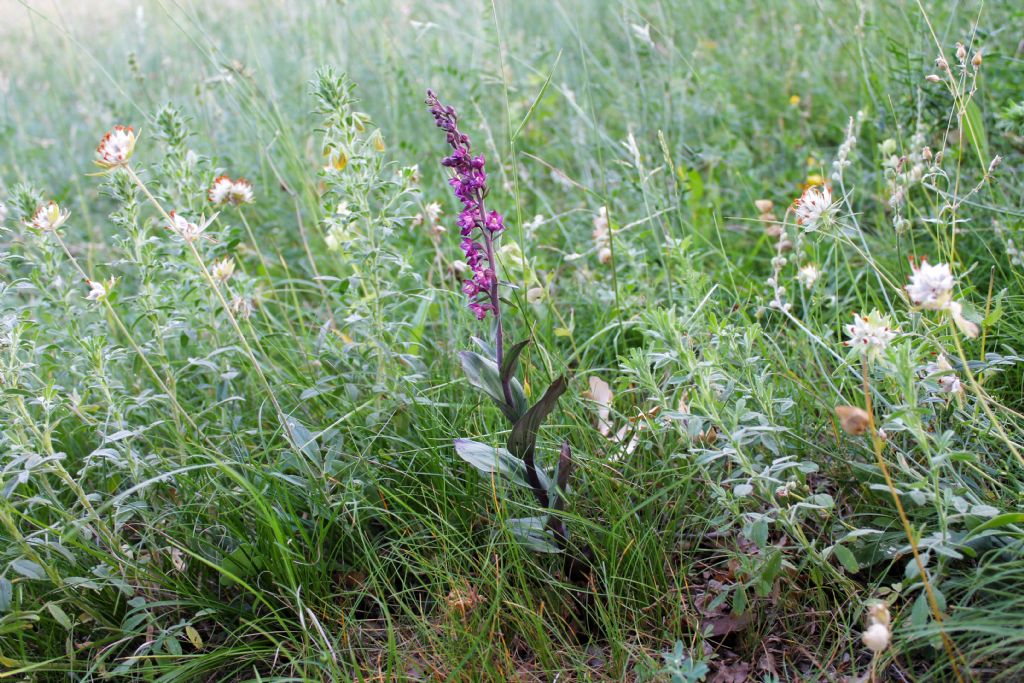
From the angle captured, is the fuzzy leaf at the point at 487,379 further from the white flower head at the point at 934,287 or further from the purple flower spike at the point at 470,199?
the white flower head at the point at 934,287

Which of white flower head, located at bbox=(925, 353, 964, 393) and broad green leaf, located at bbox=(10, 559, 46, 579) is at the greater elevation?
broad green leaf, located at bbox=(10, 559, 46, 579)

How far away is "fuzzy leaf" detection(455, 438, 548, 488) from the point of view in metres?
1.47

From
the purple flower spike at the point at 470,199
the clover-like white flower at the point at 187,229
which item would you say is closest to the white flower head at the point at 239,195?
the clover-like white flower at the point at 187,229

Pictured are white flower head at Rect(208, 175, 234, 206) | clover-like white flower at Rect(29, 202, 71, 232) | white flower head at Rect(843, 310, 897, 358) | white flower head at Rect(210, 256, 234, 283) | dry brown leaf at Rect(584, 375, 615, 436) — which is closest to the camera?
white flower head at Rect(843, 310, 897, 358)

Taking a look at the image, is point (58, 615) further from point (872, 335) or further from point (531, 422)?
point (872, 335)

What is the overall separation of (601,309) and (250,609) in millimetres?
1240

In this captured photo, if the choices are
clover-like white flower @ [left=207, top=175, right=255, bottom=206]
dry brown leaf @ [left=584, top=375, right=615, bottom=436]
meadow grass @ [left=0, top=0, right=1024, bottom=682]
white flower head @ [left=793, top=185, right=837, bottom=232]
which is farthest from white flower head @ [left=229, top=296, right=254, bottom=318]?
white flower head @ [left=793, top=185, right=837, bottom=232]

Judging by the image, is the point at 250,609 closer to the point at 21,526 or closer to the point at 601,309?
the point at 21,526

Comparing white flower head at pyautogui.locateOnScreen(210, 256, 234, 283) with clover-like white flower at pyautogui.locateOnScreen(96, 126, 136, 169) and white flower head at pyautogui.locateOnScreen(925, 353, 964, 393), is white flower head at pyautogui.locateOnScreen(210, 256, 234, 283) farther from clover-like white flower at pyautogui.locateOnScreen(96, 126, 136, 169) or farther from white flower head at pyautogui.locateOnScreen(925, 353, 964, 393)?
white flower head at pyautogui.locateOnScreen(925, 353, 964, 393)

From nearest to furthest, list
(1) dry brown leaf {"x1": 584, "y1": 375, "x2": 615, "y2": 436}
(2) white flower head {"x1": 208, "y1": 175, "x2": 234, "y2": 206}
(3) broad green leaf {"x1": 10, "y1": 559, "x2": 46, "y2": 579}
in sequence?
(3) broad green leaf {"x1": 10, "y1": 559, "x2": 46, "y2": 579}, (1) dry brown leaf {"x1": 584, "y1": 375, "x2": 615, "y2": 436}, (2) white flower head {"x1": 208, "y1": 175, "x2": 234, "y2": 206}

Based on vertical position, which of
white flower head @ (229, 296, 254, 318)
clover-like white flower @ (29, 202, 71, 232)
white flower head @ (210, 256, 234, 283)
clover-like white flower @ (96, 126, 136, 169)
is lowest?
white flower head @ (229, 296, 254, 318)

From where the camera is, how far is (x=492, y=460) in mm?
1506

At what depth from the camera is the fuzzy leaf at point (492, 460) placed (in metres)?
1.47

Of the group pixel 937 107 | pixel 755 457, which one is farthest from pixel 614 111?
pixel 755 457
